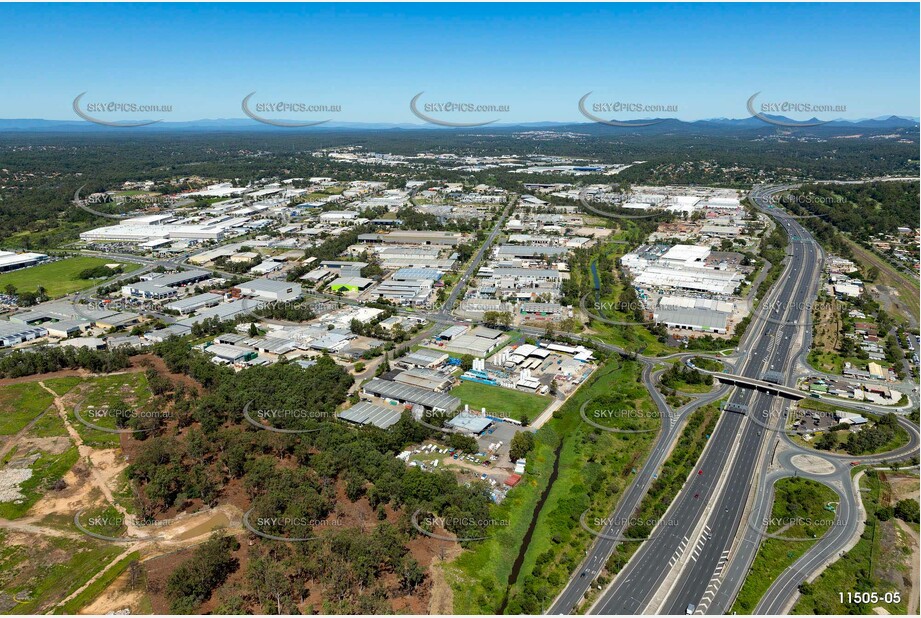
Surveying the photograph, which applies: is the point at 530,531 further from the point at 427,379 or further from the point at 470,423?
the point at 427,379

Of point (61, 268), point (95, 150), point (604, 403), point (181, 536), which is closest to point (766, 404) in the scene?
point (604, 403)

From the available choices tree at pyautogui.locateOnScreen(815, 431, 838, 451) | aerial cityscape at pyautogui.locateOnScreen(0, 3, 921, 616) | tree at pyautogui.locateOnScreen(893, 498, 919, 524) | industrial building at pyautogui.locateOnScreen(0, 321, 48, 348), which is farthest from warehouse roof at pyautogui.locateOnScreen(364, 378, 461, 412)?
industrial building at pyautogui.locateOnScreen(0, 321, 48, 348)

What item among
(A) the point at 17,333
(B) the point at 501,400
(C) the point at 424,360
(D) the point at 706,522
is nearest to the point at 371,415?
(C) the point at 424,360

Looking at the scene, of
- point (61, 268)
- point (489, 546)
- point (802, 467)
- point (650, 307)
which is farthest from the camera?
point (61, 268)

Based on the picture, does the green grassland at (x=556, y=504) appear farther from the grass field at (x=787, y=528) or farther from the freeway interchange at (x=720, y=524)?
the grass field at (x=787, y=528)

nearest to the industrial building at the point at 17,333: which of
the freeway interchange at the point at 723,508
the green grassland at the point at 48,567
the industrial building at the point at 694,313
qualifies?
the green grassland at the point at 48,567

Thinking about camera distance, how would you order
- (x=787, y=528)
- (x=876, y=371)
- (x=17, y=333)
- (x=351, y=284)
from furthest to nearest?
(x=351, y=284) < (x=17, y=333) < (x=876, y=371) < (x=787, y=528)

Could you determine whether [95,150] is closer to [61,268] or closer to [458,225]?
[61,268]
